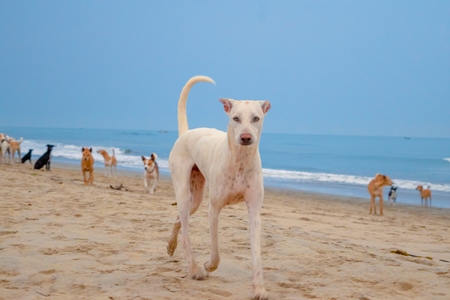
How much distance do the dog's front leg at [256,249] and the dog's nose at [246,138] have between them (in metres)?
0.56

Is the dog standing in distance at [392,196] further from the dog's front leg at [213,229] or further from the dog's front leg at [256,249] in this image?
the dog's front leg at [256,249]

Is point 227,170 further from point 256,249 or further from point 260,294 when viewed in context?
point 260,294

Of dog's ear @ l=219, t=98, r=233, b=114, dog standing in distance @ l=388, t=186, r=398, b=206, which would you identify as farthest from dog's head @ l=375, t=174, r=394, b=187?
dog's ear @ l=219, t=98, r=233, b=114

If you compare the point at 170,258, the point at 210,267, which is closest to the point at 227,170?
the point at 210,267

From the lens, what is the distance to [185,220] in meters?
4.74

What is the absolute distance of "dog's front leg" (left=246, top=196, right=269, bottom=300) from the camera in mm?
3994

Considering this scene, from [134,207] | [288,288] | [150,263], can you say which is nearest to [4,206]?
[134,207]

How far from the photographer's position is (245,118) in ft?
12.9

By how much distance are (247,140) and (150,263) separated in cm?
192

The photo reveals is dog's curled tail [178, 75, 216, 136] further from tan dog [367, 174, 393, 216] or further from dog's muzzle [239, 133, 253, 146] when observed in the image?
tan dog [367, 174, 393, 216]

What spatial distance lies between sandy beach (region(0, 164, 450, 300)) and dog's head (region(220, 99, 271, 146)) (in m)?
1.26

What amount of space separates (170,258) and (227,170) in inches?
63.5

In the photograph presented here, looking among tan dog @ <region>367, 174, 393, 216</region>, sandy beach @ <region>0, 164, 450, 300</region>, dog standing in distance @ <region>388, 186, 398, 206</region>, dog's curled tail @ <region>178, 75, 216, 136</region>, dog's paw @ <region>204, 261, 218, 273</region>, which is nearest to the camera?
sandy beach @ <region>0, 164, 450, 300</region>

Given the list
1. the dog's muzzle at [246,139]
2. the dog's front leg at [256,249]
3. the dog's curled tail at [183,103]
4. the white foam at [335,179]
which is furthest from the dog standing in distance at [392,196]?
the dog's muzzle at [246,139]
